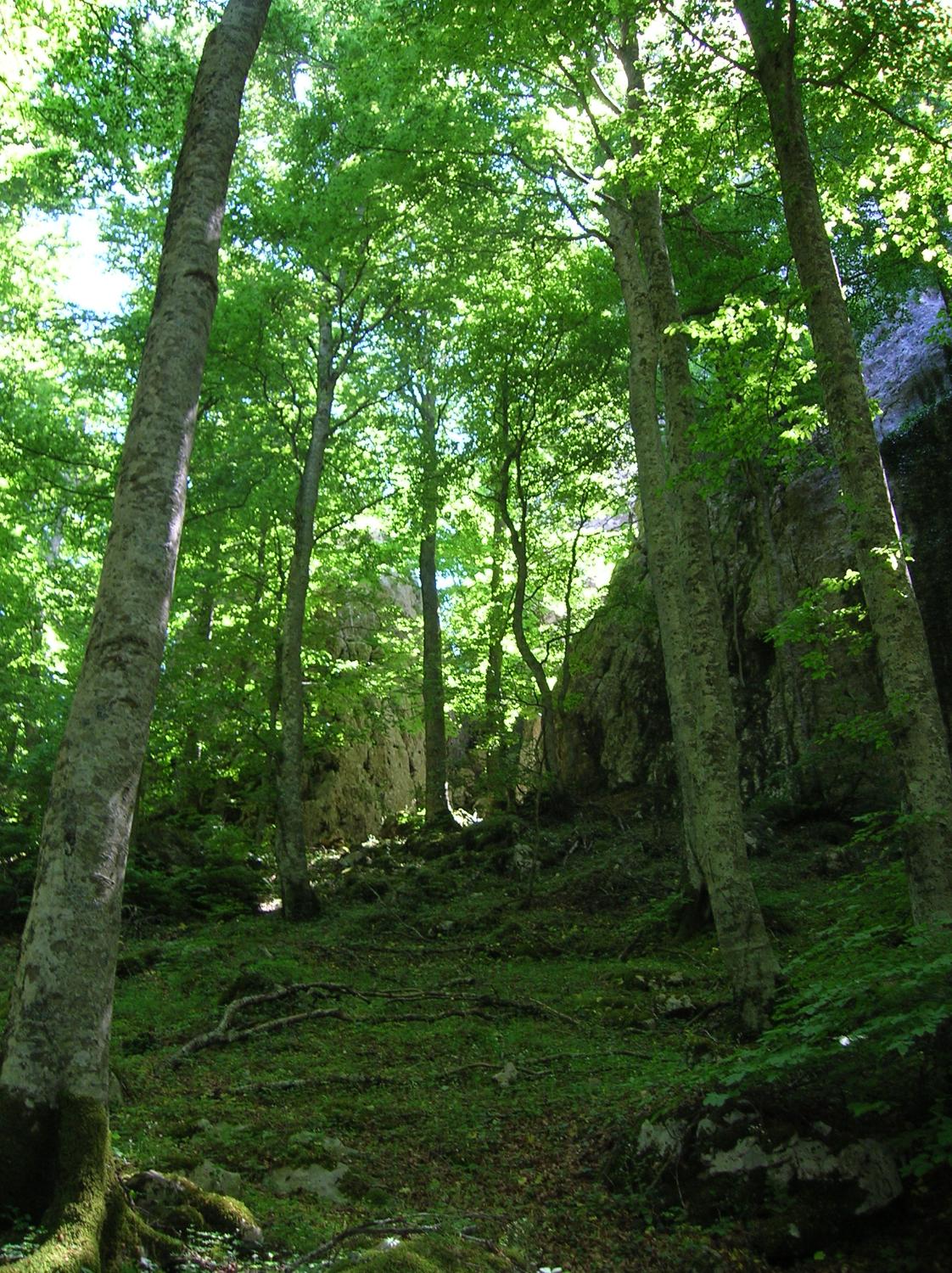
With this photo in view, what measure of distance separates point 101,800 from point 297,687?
9.56 m

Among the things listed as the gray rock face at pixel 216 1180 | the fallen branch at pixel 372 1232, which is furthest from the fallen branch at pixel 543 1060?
the fallen branch at pixel 372 1232

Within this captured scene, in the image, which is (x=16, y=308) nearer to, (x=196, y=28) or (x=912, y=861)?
(x=196, y=28)

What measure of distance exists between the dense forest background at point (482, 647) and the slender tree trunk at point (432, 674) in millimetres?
144

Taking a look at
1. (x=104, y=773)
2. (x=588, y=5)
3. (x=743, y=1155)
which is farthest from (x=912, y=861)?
(x=588, y=5)

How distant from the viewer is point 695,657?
657cm

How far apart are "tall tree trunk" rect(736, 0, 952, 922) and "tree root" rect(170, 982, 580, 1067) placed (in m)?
3.22

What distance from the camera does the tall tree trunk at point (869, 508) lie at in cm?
543

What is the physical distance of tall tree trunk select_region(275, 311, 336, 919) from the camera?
12461 mm

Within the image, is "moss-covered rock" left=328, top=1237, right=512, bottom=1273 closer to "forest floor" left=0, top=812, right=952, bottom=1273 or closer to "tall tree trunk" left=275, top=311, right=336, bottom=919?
"forest floor" left=0, top=812, right=952, bottom=1273

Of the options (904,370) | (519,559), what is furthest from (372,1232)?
(904,370)

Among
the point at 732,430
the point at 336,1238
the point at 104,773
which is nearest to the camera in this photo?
the point at 336,1238

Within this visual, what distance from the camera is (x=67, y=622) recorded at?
1816cm

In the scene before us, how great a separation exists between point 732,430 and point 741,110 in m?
3.41

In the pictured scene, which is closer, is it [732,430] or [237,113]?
[237,113]
